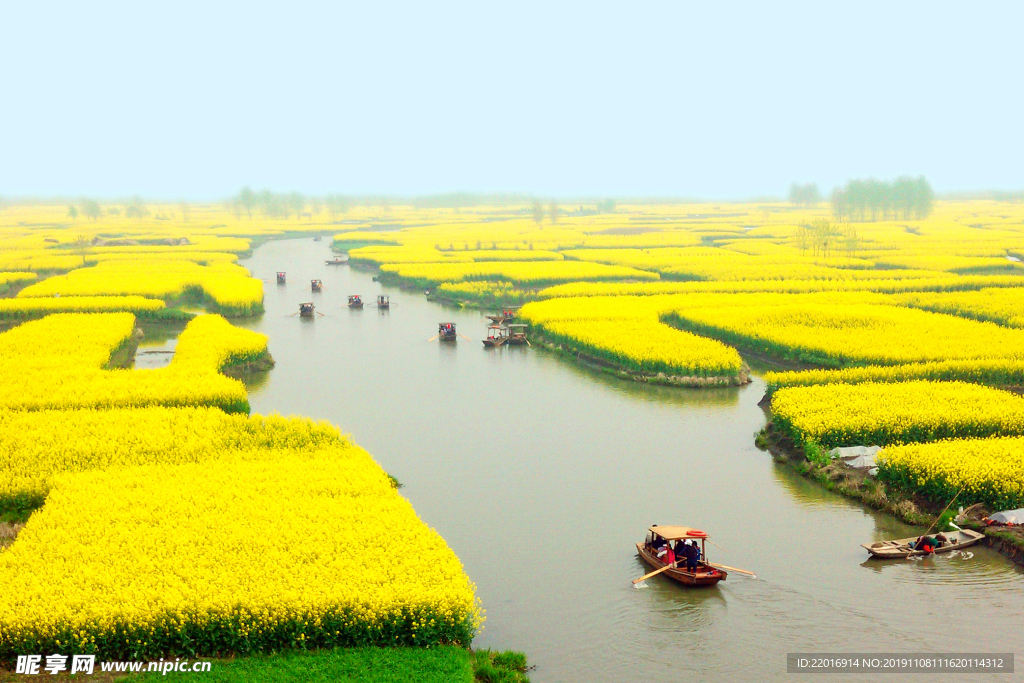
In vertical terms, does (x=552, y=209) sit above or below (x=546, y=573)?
above

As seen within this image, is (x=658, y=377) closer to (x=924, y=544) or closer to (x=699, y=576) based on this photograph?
(x=924, y=544)

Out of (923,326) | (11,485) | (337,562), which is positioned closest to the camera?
(337,562)

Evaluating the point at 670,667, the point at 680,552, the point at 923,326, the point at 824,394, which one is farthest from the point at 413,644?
the point at 923,326

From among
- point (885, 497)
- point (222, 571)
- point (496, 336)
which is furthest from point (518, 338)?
point (222, 571)

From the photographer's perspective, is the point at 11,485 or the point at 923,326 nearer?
the point at 11,485

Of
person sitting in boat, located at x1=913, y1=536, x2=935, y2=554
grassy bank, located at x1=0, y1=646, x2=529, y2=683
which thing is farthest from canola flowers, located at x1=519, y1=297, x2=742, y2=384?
grassy bank, located at x1=0, y1=646, x2=529, y2=683

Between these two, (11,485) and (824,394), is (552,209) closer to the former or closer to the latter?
(824,394)

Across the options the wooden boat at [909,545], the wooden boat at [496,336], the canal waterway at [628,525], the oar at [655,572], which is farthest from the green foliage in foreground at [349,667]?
the wooden boat at [496,336]
